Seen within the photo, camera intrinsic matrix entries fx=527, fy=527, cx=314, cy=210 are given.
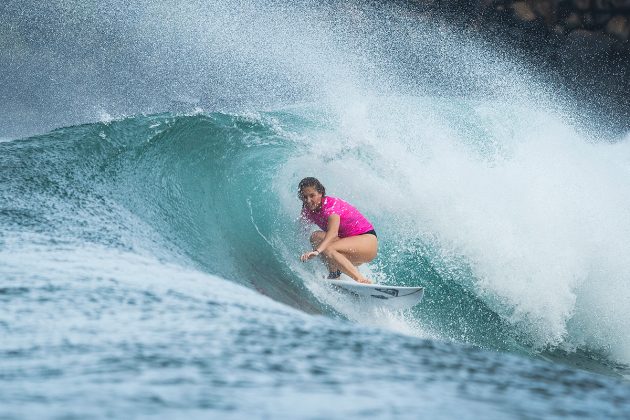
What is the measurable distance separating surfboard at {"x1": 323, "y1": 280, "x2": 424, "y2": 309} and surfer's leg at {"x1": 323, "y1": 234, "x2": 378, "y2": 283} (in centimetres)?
12

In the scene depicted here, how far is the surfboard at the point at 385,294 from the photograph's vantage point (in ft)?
13.6

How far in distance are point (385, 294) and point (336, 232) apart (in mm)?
686

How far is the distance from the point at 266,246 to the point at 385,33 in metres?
21.5

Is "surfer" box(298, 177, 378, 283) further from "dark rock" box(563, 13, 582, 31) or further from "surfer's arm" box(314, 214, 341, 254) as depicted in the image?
"dark rock" box(563, 13, 582, 31)

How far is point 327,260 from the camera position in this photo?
4.63 metres

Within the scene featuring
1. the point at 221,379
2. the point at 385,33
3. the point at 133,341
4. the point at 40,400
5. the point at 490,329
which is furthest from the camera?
the point at 385,33

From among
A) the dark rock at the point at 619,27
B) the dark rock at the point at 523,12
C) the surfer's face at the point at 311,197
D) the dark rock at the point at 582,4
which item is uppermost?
the dark rock at the point at 523,12

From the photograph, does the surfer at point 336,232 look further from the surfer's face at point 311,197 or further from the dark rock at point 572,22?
the dark rock at point 572,22

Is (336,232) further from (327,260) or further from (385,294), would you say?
(385,294)

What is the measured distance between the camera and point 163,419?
1165 millimetres

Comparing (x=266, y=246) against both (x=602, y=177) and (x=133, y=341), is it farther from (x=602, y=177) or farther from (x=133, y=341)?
(x=602, y=177)

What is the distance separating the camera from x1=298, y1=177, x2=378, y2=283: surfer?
14.6 feet

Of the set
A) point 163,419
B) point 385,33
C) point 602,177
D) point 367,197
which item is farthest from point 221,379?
point 385,33

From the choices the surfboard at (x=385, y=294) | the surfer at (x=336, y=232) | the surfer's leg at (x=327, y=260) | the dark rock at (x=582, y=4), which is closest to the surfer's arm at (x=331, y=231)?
the surfer at (x=336, y=232)
